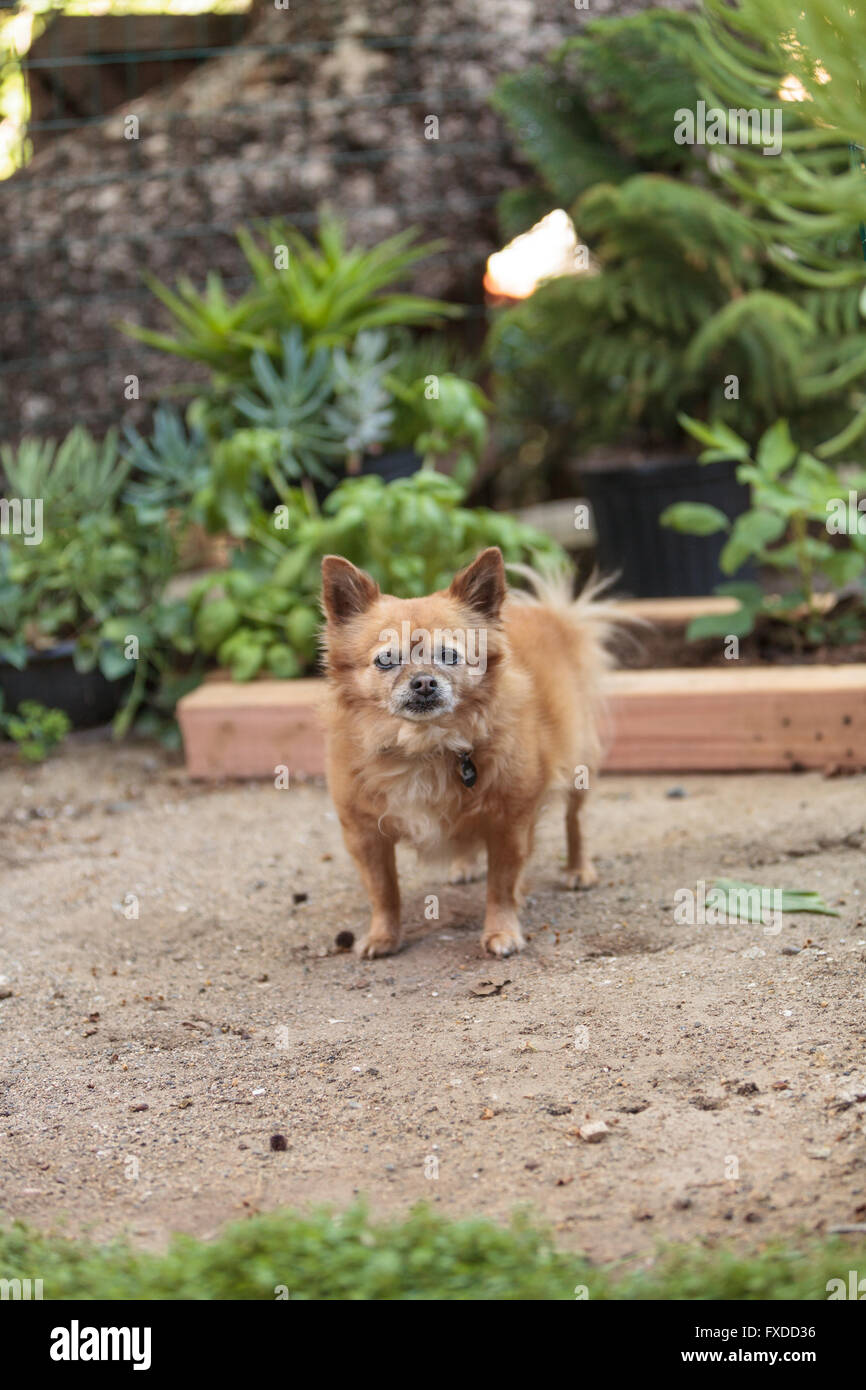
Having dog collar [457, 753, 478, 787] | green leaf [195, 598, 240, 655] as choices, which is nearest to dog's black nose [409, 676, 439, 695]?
dog collar [457, 753, 478, 787]

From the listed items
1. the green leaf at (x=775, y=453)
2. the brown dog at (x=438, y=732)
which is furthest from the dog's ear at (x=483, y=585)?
the green leaf at (x=775, y=453)

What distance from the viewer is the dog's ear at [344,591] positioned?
3328 mm

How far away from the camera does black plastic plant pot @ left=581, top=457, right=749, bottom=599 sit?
6070mm

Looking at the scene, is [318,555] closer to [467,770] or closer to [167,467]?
[167,467]

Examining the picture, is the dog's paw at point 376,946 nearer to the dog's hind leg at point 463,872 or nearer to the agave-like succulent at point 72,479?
the dog's hind leg at point 463,872

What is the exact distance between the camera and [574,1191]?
228 cm

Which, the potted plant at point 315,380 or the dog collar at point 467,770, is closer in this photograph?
the dog collar at point 467,770

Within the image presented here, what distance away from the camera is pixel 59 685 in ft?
19.3

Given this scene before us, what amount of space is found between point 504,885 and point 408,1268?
1.56 m

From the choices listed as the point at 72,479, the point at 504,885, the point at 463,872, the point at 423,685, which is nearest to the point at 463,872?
the point at 463,872

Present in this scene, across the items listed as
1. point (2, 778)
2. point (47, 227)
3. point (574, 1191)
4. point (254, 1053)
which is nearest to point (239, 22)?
point (47, 227)

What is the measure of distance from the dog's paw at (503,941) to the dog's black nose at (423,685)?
2.32 ft

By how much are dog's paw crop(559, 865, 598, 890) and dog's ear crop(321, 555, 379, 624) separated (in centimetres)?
113

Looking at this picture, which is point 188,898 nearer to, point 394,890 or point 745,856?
point 394,890
